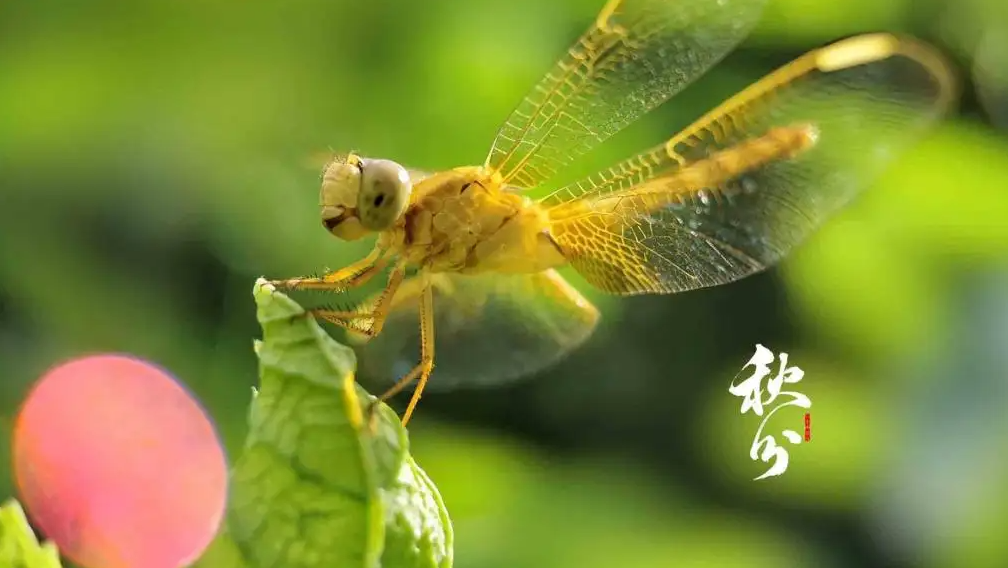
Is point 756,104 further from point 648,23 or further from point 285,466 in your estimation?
point 285,466

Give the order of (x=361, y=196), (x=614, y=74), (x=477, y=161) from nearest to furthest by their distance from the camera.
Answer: (x=361, y=196), (x=614, y=74), (x=477, y=161)

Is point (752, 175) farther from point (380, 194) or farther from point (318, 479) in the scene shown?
point (318, 479)

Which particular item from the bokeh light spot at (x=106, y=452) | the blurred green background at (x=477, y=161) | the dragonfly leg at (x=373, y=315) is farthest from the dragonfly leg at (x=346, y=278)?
the blurred green background at (x=477, y=161)

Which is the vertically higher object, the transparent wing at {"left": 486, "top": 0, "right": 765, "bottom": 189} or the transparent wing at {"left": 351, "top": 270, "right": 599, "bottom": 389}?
the transparent wing at {"left": 486, "top": 0, "right": 765, "bottom": 189}

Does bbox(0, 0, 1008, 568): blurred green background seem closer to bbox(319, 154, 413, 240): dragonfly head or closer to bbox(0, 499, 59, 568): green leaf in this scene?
bbox(319, 154, 413, 240): dragonfly head

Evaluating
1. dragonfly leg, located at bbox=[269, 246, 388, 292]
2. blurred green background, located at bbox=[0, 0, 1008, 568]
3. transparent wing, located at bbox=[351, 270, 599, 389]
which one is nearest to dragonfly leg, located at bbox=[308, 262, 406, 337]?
dragonfly leg, located at bbox=[269, 246, 388, 292]

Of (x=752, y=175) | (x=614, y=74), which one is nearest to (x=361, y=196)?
(x=614, y=74)
